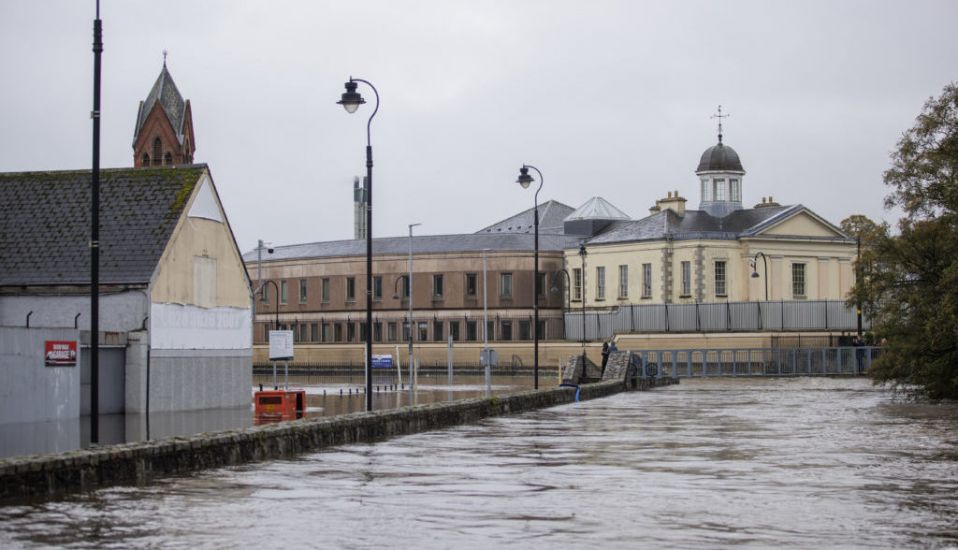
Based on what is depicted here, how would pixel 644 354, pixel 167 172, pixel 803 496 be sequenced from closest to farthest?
pixel 803 496, pixel 167 172, pixel 644 354

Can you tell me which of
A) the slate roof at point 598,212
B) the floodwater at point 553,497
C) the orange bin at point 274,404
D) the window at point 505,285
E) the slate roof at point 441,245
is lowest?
the floodwater at point 553,497

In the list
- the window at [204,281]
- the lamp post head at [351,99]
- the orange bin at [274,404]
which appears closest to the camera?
the lamp post head at [351,99]

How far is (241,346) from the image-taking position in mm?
42031

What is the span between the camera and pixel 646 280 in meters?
101

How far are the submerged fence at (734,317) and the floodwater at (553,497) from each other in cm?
6065

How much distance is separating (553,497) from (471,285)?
91389 mm

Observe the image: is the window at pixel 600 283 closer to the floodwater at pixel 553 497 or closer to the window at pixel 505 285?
the window at pixel 505 285

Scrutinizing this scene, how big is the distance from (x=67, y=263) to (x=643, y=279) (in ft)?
217

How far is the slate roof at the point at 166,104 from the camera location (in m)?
95.7

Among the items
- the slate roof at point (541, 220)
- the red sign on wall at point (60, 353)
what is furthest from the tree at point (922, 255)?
the slate roof at point (541, 220)

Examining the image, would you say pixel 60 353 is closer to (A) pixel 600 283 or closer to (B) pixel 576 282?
(A) pixel 600 283

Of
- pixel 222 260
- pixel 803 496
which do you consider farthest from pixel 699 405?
pixel 803 496

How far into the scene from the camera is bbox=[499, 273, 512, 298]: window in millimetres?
108000

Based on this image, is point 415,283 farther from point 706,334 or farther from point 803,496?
point 803,496
